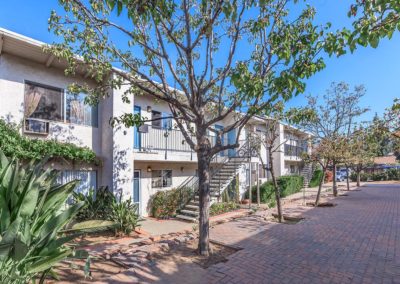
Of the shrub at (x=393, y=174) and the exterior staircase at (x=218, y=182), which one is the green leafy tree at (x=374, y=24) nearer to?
the exterior staircase at (x=218, y=182)

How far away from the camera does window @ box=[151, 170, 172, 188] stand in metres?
12.7

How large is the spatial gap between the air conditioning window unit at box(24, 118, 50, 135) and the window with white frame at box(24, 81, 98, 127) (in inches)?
10.1

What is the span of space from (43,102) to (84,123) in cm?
161

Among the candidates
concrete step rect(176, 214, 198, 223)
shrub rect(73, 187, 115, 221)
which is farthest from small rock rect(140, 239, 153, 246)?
concrete step rect(176, 214, 198, 223)

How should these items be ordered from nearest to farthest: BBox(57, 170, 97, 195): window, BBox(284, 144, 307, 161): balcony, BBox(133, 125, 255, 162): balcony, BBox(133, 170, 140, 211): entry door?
1. BBox(57, 170, 97, 195): window
2. BBox(133, 125, 255, 162): balcony
3. BBox(133, 170, 140, 211): entry door
4. BBox(284, 144, 307, 161): balcony

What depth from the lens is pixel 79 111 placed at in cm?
1009

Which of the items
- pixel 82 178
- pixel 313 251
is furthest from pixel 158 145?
pixel 313 251

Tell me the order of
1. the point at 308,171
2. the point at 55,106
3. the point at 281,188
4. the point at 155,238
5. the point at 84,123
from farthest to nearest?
the point at 308,171, the point at 281,188, the point at 84,123, the point at 55,106, the point at 155,238

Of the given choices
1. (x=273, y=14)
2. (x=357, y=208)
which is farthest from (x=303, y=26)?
(x=357, y=208)

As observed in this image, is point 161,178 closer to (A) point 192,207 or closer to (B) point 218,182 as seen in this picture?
(A) point 192,207

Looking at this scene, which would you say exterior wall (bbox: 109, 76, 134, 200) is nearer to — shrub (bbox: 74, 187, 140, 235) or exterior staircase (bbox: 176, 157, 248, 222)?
shrub (bbox: 74, 187, 140, 235)

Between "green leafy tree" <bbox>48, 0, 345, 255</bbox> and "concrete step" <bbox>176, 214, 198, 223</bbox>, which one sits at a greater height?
"green leafy tree" <bbox>48, 0, 345, 255</bbox>

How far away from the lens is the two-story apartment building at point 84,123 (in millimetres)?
8297

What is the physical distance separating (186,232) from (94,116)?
5.95 meters
